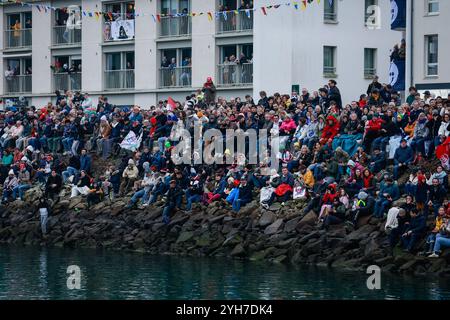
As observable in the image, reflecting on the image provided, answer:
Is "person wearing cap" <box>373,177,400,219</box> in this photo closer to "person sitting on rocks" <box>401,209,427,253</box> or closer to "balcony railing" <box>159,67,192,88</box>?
"person sitting on rocks" <box>401,209,427,253</box>

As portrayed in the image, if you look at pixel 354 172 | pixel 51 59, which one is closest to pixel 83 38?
pixel 51 59

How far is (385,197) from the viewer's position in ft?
137

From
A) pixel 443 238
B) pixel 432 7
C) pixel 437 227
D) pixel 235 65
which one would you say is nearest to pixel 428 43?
pixel 432 7

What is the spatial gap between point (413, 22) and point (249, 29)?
1034cm

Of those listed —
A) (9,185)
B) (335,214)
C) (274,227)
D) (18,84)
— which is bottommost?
(274,227)

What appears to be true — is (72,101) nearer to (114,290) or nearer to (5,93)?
(5,93)

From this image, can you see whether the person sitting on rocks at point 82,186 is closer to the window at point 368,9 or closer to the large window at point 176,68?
the large window at point 176,68

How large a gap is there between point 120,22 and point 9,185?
17.1m

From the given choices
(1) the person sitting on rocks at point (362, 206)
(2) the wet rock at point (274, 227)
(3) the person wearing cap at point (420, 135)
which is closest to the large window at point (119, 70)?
(2) the wet rock at point (274, 227)

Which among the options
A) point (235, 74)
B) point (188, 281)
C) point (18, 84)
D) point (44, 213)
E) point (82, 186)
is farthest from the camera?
point (18, 84)

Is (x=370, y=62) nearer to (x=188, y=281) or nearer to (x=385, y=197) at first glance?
(x=385, y=197)

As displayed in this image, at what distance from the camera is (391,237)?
40406 mm

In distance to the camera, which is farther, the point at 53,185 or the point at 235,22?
the point at 235,22
